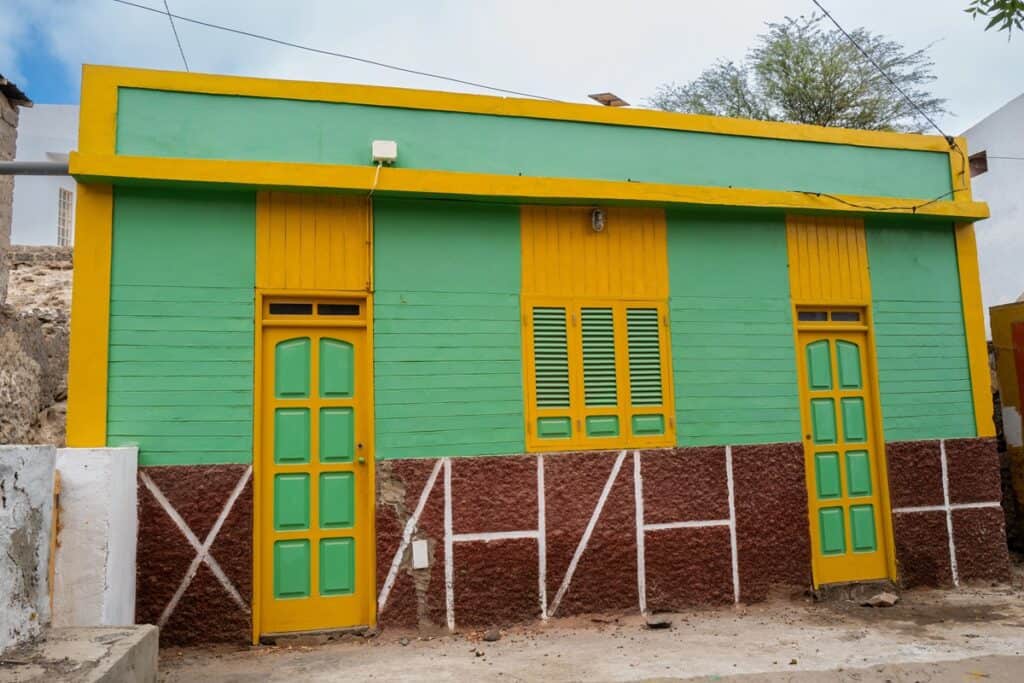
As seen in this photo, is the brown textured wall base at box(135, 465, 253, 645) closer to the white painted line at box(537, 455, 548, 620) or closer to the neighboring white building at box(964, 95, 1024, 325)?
the white painted line at box(537, 455, 548, 620)

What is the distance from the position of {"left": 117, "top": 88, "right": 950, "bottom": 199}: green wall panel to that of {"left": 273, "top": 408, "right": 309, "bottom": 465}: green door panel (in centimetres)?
186

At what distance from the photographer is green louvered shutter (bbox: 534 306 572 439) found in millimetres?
5887

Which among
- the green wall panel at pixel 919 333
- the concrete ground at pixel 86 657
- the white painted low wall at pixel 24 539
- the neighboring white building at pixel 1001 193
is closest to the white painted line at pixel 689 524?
the green wall panel at pixel 919 333

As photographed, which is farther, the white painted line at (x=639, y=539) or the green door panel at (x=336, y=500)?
the white painted line at (x=639, y=539)

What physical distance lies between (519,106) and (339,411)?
110 inches

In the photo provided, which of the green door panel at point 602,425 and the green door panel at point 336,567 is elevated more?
the green door panel at point 602,425

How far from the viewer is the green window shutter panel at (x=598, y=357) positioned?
6020mm

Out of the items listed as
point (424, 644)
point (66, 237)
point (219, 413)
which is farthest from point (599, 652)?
point (66, 237)

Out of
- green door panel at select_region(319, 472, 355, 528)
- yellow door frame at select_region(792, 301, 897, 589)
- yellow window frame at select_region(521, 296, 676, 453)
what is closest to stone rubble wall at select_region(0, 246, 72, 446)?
green door panel at select_region(319, 472, 355, 528)

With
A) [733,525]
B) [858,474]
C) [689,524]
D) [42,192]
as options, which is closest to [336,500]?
[689,524]

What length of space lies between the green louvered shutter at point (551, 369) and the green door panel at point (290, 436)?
1.72 meters

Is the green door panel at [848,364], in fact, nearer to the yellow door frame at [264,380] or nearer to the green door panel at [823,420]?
the green door panel at [823,420]

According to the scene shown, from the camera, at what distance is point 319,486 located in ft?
18.0

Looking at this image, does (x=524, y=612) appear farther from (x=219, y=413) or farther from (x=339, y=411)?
(x=219, y=413)
